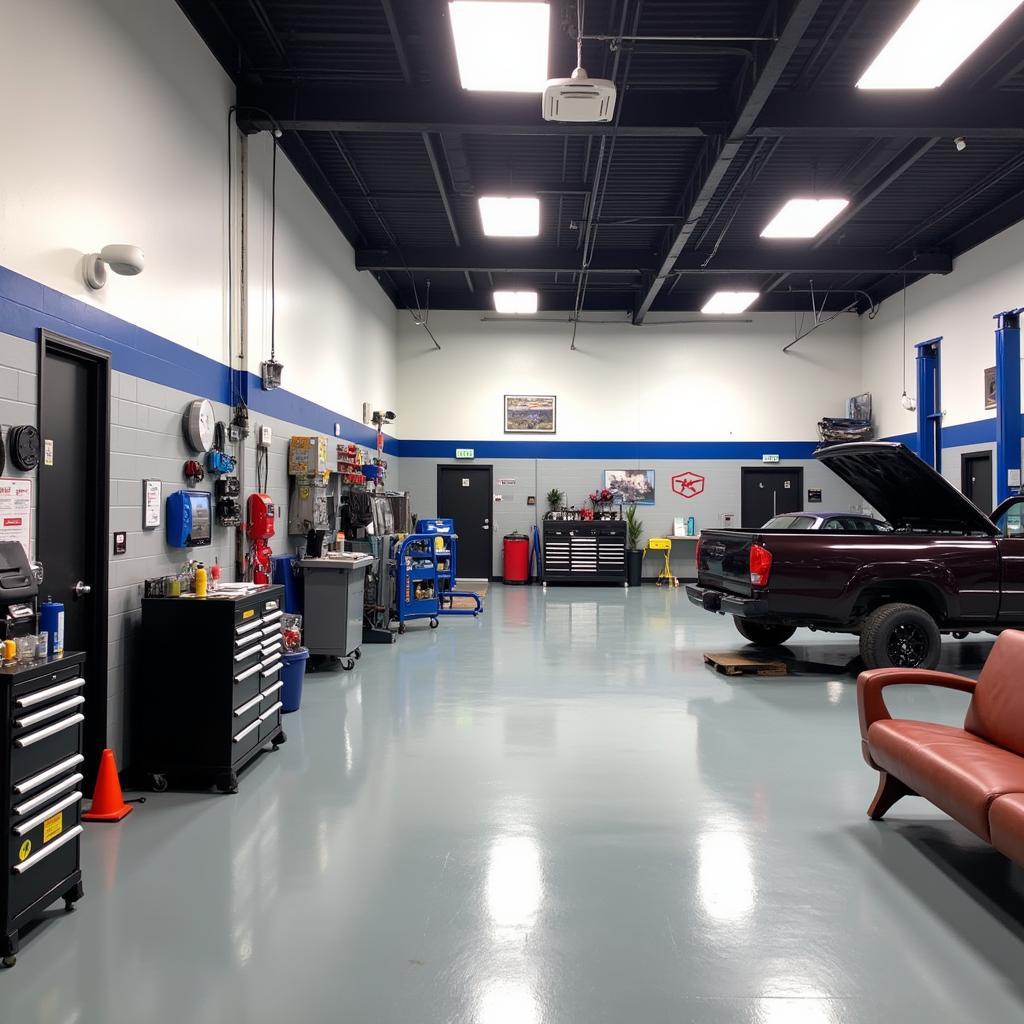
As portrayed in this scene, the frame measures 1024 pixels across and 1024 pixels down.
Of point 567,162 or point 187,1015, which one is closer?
point 187,1015

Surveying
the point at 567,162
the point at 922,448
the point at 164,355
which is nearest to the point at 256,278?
the point at 164,355

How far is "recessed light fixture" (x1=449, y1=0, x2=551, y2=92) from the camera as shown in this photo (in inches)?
177

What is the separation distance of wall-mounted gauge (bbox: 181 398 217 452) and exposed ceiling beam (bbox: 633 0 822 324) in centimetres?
438

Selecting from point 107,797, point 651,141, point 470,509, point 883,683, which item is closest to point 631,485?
point 470,509

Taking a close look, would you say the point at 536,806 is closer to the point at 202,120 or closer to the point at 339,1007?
the point at 339,1007

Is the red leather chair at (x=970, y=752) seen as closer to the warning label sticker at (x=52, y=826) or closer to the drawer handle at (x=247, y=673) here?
the drawer handle at (x=247, y=673)

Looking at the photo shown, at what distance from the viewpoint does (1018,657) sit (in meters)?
3.04

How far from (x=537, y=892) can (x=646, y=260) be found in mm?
9618

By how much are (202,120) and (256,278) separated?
1209 millimetres

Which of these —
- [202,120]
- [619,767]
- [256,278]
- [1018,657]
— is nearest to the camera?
[1018,657]

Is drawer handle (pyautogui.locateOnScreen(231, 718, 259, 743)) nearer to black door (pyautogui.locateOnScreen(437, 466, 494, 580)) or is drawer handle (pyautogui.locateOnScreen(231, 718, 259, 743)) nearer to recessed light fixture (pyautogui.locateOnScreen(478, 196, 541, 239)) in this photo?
recessed light fixture (pyautogui.locateOnScreen(478, 196, 541, 239))

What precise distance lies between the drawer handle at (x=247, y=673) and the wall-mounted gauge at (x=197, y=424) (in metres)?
1.53

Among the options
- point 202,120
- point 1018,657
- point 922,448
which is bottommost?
point 1018,657

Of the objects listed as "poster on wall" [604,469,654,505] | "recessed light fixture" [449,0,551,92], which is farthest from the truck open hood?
"poster on wall" [604,469,654,505]
